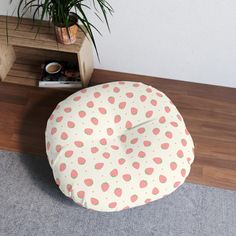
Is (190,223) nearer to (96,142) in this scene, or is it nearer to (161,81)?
(96,142)

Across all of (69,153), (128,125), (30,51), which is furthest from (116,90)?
(30,51)

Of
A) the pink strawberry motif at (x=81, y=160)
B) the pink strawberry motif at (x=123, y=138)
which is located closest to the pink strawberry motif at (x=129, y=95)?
the pink strawberry motif at (x=123, y=138)

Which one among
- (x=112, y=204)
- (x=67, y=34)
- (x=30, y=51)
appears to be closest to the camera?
(x=112, y=204)

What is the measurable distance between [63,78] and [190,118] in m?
0.85

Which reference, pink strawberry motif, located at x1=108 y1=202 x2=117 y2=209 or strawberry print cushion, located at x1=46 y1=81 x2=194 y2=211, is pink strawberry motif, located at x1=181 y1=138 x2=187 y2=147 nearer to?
strawberry print cushion, located at x1=46 y1=81 x2=194 y2=211

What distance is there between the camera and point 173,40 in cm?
189

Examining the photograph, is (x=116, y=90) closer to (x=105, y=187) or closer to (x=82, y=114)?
(x=82, y=114)

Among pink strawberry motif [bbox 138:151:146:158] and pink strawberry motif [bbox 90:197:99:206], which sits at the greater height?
pink strawberry motif [bbox 138:151:146:158]

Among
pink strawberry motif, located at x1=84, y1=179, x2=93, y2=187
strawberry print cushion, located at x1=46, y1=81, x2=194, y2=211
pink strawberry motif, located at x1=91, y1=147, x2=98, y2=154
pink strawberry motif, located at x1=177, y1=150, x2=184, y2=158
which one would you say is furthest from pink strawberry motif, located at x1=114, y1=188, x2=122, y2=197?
pink strawberry motif, located at x1=177, y1=150, x2=184, y2=158

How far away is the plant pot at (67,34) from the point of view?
1.71 m

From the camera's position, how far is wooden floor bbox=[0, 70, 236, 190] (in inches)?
70.1

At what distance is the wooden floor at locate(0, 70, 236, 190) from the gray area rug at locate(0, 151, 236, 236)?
12 cm

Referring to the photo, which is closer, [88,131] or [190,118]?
[88,131]

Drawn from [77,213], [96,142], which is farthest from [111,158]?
[77,213]
